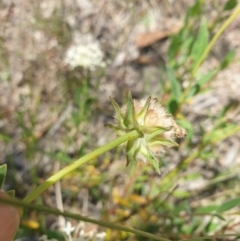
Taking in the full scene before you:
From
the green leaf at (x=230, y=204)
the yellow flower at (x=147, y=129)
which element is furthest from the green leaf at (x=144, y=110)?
the green leaf at (x=230, y=204)

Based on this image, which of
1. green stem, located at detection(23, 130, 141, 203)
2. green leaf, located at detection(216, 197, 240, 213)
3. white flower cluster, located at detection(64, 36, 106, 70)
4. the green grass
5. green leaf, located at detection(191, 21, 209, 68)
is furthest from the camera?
white flower cluster, located at detection(64, 36, 106, 70)

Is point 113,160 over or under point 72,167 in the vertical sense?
over

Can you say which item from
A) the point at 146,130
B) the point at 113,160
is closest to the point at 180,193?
the point at 113,160

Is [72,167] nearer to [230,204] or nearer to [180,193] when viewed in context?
[230,204]

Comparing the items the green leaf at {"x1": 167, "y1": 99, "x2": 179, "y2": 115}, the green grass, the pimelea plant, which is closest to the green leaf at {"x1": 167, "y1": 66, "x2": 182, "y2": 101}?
the green leaf at {"x1": 167, "y1": 99, "x2": 179, "y2": 115}

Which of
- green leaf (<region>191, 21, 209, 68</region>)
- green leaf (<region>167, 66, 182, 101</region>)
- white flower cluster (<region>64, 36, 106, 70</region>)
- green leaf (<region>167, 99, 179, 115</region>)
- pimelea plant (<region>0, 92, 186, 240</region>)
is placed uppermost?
white flower cluster (<region>64, 36, 106, 70</region>)

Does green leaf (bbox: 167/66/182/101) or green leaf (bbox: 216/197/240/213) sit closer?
green leaf (bbox: 216/197/240/213)

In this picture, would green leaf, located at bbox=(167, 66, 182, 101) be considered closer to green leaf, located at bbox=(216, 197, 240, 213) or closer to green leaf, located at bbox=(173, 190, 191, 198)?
green leaf, located at bbox=(216, 197, 240, 213)

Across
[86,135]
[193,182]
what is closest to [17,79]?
[86,135]

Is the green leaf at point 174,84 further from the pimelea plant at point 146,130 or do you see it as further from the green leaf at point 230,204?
the pimelea plant at point 146,130

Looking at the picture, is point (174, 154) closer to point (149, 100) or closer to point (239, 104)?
point (239, 104)
